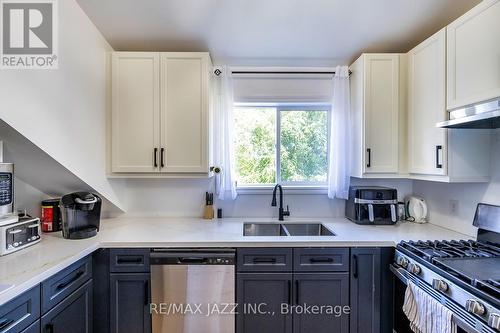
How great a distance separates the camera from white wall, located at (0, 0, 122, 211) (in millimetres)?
1428

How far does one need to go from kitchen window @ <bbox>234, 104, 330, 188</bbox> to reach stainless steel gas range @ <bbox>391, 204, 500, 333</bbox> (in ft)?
3.59

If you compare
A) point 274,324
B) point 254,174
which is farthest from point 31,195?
point 274,324

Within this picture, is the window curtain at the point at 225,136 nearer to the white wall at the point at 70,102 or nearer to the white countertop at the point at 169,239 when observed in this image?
the white countertop at the point at 169,239

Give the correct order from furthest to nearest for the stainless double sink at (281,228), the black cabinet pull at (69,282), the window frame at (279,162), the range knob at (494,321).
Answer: the window frame at (279,162)
the stainless double sink at (281,228)
the black cabinet pull at (69,282)
the range knob at (494,321)

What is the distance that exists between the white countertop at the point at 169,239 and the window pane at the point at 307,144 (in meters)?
0.45

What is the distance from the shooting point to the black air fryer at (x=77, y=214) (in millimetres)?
1743

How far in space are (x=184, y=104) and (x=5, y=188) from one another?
1.26 meters

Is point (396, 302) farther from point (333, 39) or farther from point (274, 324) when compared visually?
point (333, 39)

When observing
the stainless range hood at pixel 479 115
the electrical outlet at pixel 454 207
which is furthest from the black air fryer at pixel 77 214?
the electrical outlet at pixel 454 207

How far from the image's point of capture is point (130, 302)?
1.75 meters

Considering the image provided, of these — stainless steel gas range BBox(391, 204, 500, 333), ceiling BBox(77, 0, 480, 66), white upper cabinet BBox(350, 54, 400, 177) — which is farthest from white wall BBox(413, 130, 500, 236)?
ceiling BBox(77, 0, 480, 66)

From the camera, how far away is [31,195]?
1.96m

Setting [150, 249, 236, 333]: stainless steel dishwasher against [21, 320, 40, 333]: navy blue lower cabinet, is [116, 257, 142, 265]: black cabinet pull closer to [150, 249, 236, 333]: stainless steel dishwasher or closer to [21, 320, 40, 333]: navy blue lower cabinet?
[150, 249, 236, 333]: stainless steel dishwasher

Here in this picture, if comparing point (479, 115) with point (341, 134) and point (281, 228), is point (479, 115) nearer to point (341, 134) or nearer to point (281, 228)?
point (341, 134)
